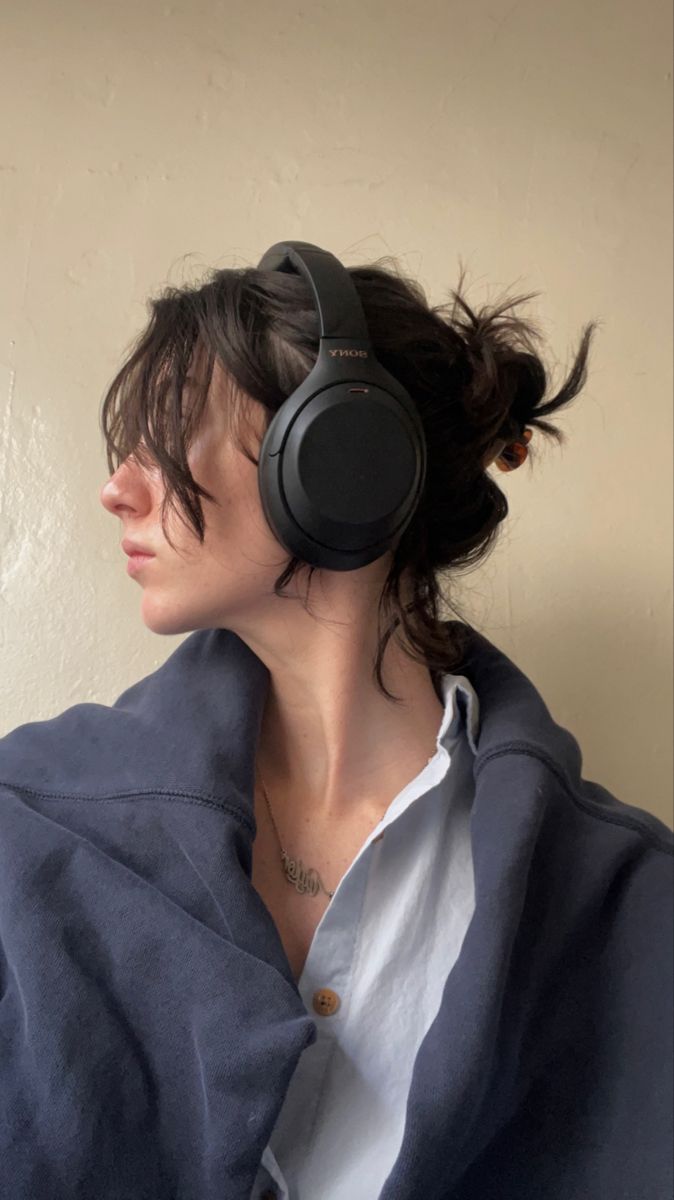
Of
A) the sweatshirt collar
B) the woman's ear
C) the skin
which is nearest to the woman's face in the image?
the skin

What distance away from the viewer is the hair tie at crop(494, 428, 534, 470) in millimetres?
985

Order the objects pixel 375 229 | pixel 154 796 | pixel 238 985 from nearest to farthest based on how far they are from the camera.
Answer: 1. pixel 238 985
2. pixel 154 796
3. pixel 375 229

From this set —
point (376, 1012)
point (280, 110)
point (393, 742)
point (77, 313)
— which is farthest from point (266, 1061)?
point (280, 110)

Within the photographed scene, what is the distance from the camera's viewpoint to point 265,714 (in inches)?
40.7

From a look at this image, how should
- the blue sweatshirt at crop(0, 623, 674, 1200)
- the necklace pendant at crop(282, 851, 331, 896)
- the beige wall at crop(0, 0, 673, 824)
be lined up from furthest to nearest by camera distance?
the beige wall at crop(0, 0, 673, 824) < the necklace pendant at crop(282, 851, 331, 896) < the blue sweatshirt at crop(0, 623, 674, 1200)

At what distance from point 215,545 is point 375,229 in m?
0.55

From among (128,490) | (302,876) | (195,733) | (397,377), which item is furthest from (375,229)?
(302,876)

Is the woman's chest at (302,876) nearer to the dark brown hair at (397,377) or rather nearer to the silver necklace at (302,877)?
the silver necklace at (302,877)

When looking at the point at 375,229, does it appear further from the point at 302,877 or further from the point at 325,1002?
the point at 325,1002

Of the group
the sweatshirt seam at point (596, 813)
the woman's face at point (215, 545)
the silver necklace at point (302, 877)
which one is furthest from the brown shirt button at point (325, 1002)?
the woman's face at point (215, 545)

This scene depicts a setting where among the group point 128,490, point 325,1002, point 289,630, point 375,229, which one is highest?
point 375,229

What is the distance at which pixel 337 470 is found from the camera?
2.57 ft

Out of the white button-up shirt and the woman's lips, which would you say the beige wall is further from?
the white button-up shirt

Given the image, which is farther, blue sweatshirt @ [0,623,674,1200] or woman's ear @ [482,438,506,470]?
woman's ear @ [482,438,506,470]
